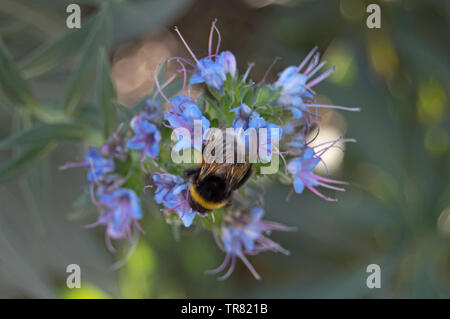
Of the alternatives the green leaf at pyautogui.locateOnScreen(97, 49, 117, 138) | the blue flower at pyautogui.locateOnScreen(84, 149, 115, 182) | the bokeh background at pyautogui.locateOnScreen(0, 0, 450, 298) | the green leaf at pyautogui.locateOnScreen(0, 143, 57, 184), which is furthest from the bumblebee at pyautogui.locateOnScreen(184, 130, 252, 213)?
the bokeh background at pyautogui.locateOnScreen(0, 0, 450, 298)

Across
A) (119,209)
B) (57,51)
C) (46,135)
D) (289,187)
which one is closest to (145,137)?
(119,209)

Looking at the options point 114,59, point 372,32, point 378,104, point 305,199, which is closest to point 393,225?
point 305,199

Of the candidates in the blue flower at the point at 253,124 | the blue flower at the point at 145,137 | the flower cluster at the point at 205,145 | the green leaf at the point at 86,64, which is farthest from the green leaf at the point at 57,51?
the blue flower at the point at 253,124

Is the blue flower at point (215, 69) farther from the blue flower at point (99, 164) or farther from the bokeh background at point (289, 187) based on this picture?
the bokeh background at point (289, 187)

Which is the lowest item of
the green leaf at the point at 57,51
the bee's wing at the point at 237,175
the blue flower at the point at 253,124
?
the bee's wing at the point at 237,175

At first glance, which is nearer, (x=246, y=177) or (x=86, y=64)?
(x=246, y=177)

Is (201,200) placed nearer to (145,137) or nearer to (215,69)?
(145,137)
